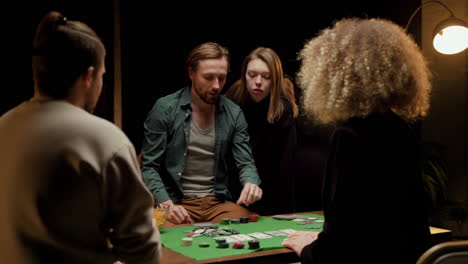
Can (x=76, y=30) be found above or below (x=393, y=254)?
above

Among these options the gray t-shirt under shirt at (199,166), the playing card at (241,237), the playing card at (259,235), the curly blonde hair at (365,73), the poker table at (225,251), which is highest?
the curly blonde hair at (365,73)

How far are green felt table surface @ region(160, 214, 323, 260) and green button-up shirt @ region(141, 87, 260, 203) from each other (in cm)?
81

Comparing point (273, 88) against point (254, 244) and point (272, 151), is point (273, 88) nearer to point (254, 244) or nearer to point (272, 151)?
point (272, 151)

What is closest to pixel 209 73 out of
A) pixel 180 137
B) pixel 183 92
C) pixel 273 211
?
pixel 183 92

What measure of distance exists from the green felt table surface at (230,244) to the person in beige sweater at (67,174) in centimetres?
59

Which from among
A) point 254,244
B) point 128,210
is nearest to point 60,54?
point 128,210

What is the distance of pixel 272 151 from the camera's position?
451 centimetres

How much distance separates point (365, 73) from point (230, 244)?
98cm

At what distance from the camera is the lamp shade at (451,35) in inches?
160

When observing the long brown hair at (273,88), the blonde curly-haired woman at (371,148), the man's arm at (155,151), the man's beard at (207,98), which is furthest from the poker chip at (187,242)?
the long brown hair at (273,88)

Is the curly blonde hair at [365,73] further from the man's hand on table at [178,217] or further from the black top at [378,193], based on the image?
the man's hand on table at [178,217]

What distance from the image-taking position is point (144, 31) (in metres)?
5.05

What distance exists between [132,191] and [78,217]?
0.57ft

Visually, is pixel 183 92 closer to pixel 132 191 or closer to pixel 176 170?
pixel 176 170
